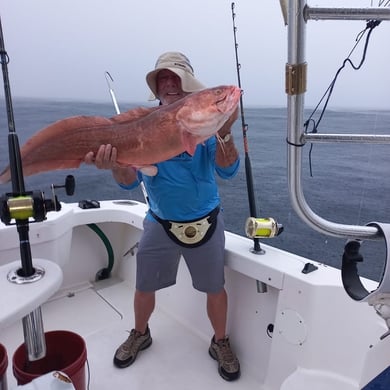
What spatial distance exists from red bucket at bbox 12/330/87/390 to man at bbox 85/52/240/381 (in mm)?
496

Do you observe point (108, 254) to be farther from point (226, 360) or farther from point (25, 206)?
point (25, 206)

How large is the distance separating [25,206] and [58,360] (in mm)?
973

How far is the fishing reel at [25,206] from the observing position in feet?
3.58

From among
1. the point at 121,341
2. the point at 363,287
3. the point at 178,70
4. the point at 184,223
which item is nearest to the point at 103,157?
the point at 178,70

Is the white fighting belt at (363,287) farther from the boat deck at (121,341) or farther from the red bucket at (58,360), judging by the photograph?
the boat deck at (121,341)

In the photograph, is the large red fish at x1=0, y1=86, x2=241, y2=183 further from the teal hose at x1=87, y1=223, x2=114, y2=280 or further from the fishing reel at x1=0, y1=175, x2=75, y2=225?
the teal hose at x1=87, y1=223, x2=114, y2=280

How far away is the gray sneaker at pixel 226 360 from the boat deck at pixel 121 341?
0.04m

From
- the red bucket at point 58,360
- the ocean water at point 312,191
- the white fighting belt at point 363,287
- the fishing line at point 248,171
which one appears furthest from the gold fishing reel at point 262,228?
the ocean water at point 312,191

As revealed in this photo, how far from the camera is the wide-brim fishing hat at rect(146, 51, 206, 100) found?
1.62 m

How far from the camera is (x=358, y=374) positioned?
5.26 ft

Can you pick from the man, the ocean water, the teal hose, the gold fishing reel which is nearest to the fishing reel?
the man

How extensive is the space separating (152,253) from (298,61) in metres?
1.46

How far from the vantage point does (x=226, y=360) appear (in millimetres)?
2074

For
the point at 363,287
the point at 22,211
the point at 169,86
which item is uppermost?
the point at 169,86
